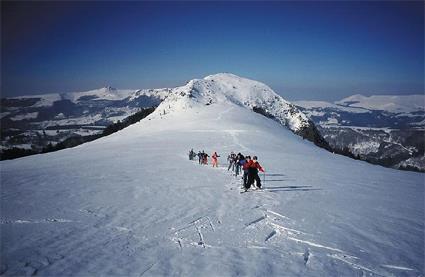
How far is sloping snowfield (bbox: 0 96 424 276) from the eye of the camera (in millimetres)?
9508

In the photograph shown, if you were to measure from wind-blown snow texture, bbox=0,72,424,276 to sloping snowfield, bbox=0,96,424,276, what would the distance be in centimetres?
5

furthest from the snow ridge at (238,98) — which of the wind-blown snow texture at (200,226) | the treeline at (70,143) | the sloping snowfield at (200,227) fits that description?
the sloping snowfield at (200,227)

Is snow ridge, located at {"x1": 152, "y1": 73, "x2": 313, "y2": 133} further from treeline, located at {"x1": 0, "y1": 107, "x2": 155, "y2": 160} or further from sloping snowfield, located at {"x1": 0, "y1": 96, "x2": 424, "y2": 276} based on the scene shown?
sloping snowfield, located at {"x1": 0, "y1": 96, "x2": 424, "y2": 276}

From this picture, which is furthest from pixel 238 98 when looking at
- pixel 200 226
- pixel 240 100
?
pixel 200 226

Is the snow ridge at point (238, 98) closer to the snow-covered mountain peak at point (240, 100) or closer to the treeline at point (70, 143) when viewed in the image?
the snow-covered mountain peak at point (240, 100)

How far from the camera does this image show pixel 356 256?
10.8 m

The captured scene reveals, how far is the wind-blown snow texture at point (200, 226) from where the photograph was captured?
9.52 meters

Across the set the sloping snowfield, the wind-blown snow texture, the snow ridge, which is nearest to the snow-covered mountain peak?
the snow ridge

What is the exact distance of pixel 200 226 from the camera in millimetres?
12836

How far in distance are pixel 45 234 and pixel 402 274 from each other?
38.6 feet

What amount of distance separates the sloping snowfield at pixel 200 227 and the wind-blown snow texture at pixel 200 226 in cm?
5

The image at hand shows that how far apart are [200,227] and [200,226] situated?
13 cm

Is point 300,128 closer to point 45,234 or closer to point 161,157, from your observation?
point 161,157

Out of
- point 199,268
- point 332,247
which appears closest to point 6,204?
point 199,268
